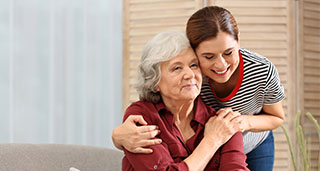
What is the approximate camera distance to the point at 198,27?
1.57 metres

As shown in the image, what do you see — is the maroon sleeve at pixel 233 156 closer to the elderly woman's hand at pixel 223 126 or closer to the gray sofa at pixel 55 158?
the elderly woman's hand at pixel 223 126

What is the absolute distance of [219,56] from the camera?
158cm

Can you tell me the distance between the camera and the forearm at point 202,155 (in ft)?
5.01

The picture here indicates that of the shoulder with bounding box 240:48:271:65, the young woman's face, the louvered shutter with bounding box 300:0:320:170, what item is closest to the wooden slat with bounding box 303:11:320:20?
the louvered shutter with bounding box 300:0:320:170

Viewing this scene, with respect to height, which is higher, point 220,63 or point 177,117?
point 220,63

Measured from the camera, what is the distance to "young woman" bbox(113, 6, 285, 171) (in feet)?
5.11

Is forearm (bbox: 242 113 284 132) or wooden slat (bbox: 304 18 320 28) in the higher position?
wooden slat (bbox: 304 18 320 28)

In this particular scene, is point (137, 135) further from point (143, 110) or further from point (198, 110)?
point (198, 110)

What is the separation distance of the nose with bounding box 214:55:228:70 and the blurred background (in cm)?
155

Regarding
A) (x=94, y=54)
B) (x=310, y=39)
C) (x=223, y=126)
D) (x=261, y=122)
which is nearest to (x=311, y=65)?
(x=310, y=39)

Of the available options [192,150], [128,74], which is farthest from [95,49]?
[192,150]

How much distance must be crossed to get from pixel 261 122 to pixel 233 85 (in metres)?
0.21

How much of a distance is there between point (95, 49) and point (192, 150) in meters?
1.93

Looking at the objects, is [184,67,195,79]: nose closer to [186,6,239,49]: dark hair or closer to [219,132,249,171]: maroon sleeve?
[186,6,239,49]: dark hair
